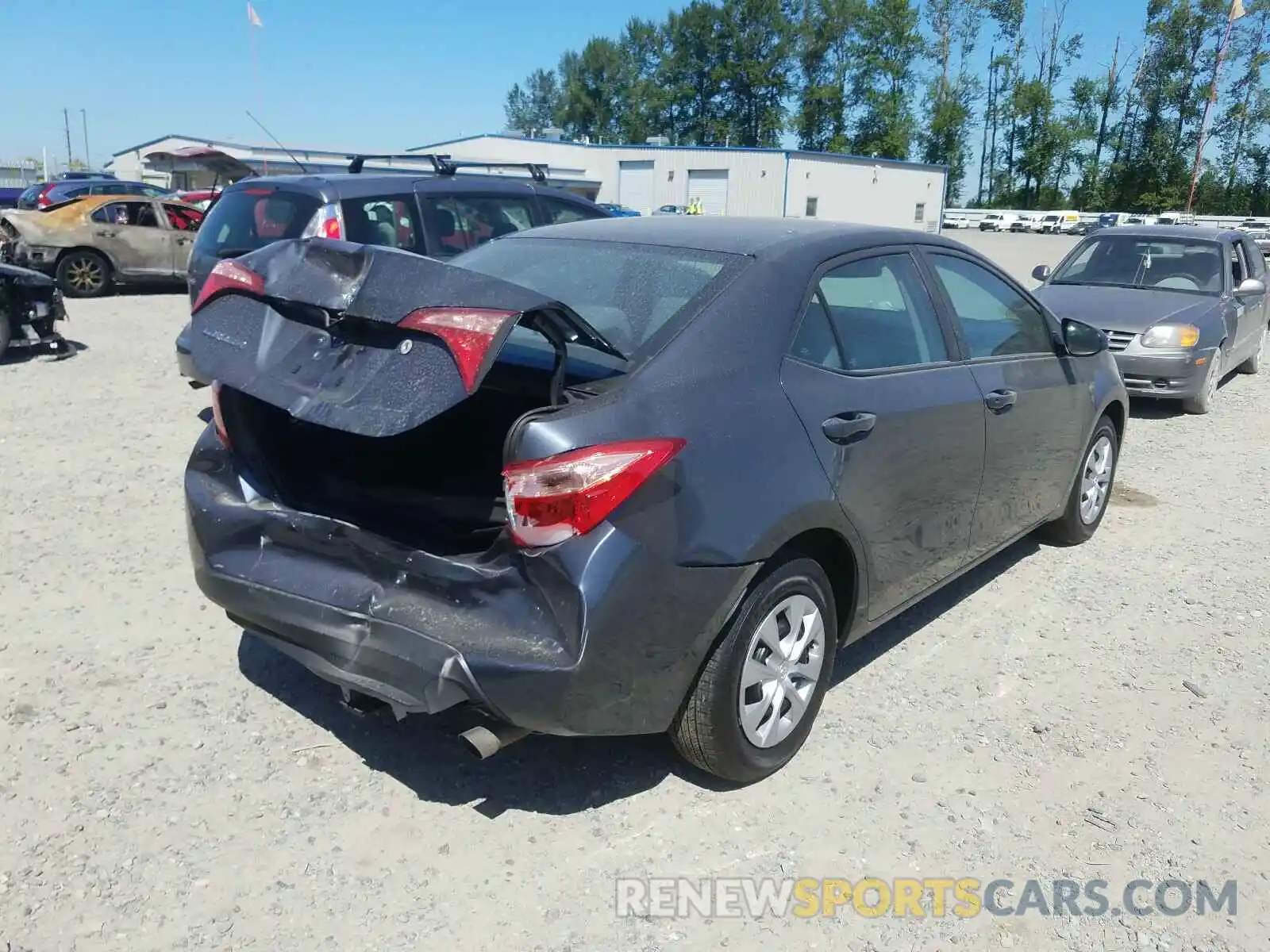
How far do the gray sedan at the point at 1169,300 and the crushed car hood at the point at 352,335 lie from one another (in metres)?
7.06

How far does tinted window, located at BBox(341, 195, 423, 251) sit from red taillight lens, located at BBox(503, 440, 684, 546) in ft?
15.8

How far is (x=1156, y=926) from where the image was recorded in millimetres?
2736

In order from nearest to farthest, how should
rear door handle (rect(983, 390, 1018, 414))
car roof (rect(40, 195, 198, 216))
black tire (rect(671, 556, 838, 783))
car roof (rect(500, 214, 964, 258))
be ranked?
1. black tire (rect(671, 556, 838, 783))
2. car roof (rect(500, 214, 964, 258))
3. rear door handle (rect(983, 390, 1018, 414))
4. car roof (rect(40, 195, 198, 216))

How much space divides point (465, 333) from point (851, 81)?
94.7 meters

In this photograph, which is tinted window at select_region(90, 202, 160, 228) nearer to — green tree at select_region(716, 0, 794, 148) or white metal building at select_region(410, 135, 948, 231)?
white metal building at select_region(410, 135, 948, 231)

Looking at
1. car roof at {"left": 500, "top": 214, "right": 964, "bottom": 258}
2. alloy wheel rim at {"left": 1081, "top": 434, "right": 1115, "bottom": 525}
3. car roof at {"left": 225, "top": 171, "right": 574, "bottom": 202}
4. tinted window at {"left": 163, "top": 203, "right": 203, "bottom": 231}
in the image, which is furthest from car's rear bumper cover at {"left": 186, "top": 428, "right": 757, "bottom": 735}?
tinted window at {"left": 163, "top": 203, "right": 203, "bottom": 231}

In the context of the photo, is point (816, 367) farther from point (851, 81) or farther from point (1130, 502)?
point (851, 81)

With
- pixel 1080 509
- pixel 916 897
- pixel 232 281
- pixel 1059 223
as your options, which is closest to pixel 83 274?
pixel 232 281

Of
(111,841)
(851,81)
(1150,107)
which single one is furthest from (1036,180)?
(111,841)

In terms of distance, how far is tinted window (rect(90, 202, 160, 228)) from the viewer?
15.4 metres

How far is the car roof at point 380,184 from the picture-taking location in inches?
285

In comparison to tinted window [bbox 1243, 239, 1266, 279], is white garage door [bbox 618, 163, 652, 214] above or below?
above

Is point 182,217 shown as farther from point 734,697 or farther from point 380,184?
point 734,697

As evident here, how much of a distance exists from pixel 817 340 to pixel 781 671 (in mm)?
1091
